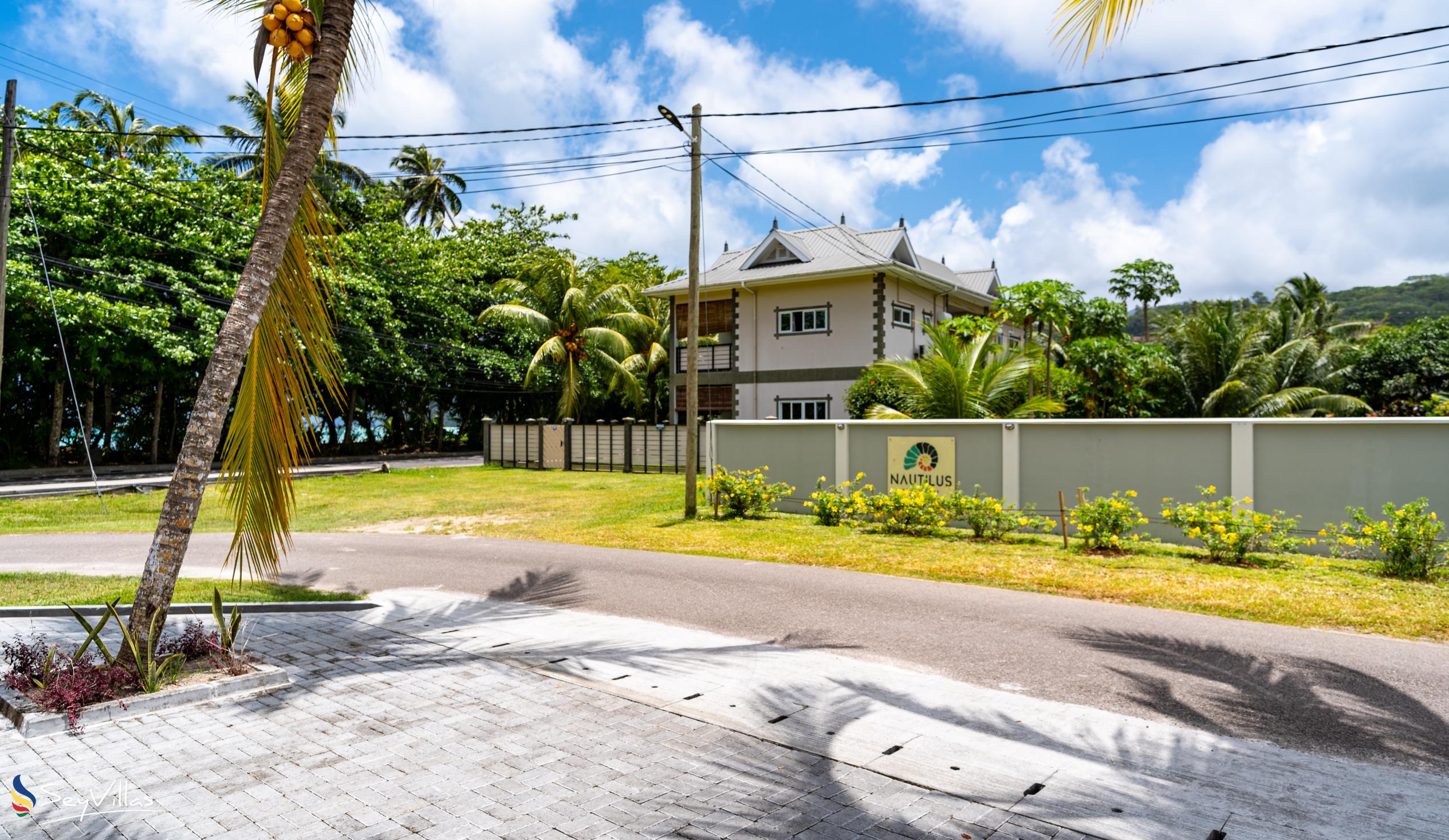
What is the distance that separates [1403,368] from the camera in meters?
30.3

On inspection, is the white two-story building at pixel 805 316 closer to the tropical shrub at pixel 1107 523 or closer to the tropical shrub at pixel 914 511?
the tropical shrub at pixel 914 511

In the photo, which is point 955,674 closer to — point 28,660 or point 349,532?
point 28,660

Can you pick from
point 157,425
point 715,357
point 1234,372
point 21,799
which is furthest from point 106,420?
point 1234,372

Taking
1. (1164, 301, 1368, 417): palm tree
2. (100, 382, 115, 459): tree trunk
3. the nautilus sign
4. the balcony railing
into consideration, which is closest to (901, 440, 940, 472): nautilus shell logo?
the nautilus sign

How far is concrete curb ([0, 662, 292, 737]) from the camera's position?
192 inches

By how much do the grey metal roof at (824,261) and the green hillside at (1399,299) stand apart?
299 ft

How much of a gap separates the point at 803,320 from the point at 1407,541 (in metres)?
22.2

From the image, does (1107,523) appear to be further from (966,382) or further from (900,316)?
(900,316)

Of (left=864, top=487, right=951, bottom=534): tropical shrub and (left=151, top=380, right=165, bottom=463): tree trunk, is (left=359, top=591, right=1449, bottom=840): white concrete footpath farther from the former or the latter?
(left=151, top=380, right=165, bottom=463): tree trunk

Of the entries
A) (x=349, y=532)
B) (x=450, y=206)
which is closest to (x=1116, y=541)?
(x=349, y=532)

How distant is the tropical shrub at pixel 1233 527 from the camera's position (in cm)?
1091

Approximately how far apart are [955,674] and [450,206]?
53093 millimetres

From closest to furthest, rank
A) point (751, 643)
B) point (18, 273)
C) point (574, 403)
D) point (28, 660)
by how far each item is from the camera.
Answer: point (28, 660)
point (751, 643)
point (18, 273)
point (574, 403)

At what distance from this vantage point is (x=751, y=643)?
23.7ft
